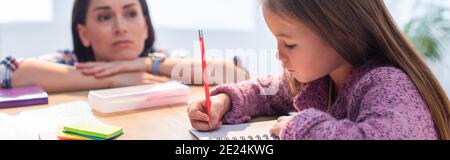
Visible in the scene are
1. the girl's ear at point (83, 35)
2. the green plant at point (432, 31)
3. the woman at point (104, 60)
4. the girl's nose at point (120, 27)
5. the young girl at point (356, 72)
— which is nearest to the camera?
the young girl at point (356, 72)

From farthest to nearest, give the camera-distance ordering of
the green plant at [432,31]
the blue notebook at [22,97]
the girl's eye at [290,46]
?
the green plant at [432,31]
the blue notebook at [22,97]
the girl's eye at [290,46]

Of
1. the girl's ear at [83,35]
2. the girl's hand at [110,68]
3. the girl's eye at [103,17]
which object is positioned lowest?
the girl's hand at [110,68]

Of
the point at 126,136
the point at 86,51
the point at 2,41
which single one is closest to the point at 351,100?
the point at 126,136

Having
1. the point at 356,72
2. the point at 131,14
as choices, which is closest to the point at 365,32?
the point at 356,72

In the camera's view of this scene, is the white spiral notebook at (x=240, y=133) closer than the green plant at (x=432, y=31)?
Yes

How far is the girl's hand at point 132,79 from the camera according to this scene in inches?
49.7

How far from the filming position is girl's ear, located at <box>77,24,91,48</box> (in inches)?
58.1

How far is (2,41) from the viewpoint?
2615 millimetres

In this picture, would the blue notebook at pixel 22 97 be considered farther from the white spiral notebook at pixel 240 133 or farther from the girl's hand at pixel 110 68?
the white spiral notebook at pixel 240 133

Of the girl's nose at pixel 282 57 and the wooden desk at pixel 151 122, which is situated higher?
the girl's nose at pixel 282 57

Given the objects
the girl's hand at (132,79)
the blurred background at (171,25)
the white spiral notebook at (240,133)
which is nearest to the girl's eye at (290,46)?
the white spiral notebook at (240,133)

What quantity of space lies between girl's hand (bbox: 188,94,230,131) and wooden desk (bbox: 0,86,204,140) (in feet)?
0.07

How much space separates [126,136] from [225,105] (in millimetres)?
201
